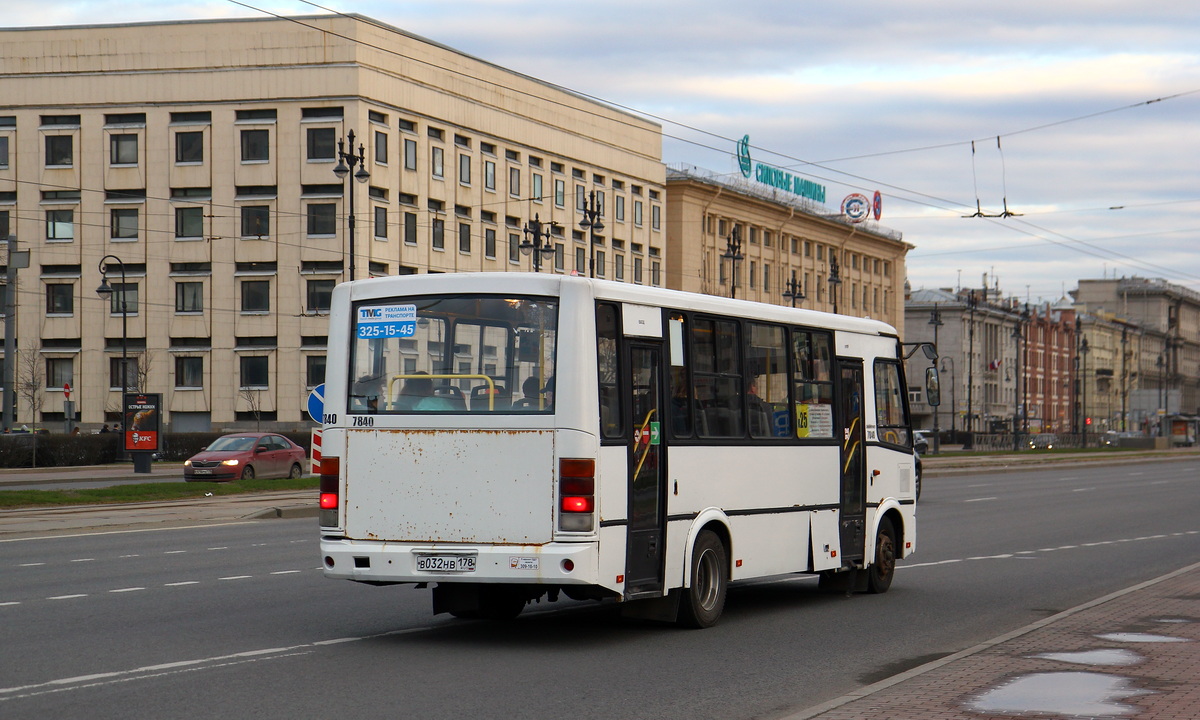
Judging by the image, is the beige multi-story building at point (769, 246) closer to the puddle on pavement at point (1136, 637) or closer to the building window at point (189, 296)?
the building window at point (189, 296)

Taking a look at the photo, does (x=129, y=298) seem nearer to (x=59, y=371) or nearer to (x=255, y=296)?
(x=59, y=371)

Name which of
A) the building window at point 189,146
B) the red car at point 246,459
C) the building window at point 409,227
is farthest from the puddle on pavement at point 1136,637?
the building window at point 189,146

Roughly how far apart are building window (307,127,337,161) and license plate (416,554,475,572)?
60.9 metres

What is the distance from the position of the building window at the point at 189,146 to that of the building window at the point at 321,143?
5.42 meters

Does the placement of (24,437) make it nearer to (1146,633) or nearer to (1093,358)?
(1146,633)

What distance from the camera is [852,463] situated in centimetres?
1418

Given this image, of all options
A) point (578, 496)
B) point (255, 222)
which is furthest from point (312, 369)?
point (578, 496)

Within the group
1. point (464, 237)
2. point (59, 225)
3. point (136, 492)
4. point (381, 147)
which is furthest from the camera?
Answer: point (464, 237)

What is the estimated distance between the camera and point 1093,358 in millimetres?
160750

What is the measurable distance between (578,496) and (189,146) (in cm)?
6475

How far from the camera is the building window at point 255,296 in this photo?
7119 centimetres

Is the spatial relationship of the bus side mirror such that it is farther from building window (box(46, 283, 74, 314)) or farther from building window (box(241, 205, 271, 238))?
building window (box(46, 283, 74, 314))

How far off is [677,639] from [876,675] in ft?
6.33

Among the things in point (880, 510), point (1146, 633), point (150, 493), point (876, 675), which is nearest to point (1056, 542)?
point (880, 510)
